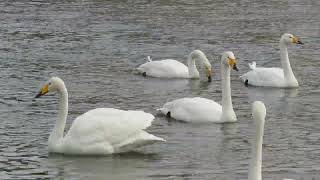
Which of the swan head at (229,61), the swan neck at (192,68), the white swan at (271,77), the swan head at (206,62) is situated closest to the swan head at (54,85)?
the swan head at (229,61)

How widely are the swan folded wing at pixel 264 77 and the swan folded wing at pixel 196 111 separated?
410cm

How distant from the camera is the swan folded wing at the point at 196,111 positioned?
54.8 ft

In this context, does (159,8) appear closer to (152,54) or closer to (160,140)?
(152,54)

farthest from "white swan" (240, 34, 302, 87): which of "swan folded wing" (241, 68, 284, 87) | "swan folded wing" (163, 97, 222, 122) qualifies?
"swan folded wing" (163, 97, 222, 122)

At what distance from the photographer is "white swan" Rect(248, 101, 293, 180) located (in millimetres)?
9852

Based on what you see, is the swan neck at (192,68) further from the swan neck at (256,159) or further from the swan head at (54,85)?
the swan neck at (256,159)


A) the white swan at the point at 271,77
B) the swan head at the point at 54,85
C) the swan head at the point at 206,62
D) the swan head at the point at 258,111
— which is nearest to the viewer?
the swan head at the point at 258,111

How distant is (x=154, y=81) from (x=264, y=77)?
8.41ft

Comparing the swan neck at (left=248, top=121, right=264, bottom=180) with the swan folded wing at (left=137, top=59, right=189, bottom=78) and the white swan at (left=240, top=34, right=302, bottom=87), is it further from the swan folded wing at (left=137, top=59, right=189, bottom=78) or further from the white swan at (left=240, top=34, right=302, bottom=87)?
the swan folded wing at (left=137, top=59, right=189, bottom=78)

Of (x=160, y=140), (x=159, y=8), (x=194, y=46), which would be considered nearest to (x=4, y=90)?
(x=160, y=140)

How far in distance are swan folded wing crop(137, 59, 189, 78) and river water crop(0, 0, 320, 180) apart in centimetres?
25

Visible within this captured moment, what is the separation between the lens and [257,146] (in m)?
10.1

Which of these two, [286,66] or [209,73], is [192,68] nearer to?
[209,73]

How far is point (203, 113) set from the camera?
16.7 meters
